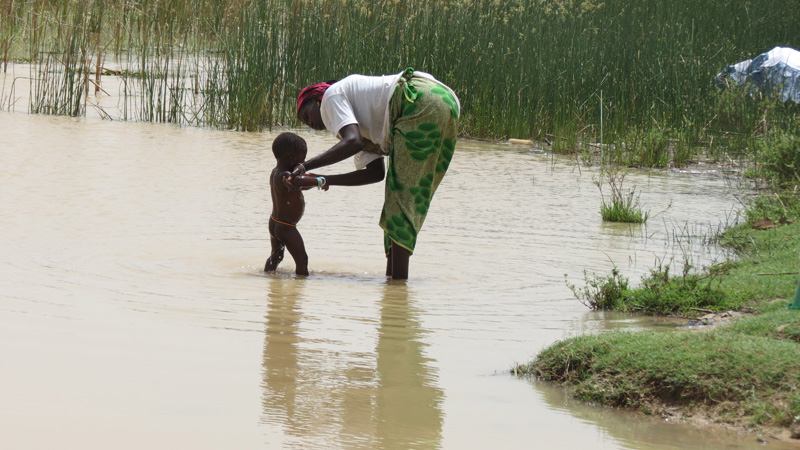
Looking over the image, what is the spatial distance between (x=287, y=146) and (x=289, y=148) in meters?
0.02

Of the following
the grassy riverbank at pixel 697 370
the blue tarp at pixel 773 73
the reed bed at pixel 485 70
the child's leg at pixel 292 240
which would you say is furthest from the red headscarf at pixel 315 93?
the blue tarp at pixel 773 73

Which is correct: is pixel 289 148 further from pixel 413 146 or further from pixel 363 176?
pixel 413 146

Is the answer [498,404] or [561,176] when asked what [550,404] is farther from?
[561,176]

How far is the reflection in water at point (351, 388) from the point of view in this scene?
9.39 feet

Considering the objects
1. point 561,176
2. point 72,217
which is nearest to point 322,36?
point 561,176

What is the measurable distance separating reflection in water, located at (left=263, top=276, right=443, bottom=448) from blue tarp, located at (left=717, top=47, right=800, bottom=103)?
867 cm

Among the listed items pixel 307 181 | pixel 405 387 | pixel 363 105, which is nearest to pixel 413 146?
pixel 363 105

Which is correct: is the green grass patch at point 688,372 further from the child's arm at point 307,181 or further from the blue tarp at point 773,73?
the blue tarp at point 773,73

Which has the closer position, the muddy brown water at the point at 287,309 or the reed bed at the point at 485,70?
the muddy brown water at the point at 287,309

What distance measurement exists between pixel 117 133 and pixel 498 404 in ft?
27.1

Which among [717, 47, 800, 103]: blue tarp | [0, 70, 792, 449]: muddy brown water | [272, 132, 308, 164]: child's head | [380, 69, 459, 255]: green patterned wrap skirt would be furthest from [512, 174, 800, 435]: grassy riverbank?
[717, 47, 800, 103]: blue tarp

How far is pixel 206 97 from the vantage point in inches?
473

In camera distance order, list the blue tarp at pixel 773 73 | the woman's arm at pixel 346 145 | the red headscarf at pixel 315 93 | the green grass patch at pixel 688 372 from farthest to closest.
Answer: the blue tarp at pixel 773 73 → the red headscarf at pixel 315 93 → the woman's arm at pixel 346 145 → the green grass patch at pixel 688 372

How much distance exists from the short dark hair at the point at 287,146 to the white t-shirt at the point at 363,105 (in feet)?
0.65
